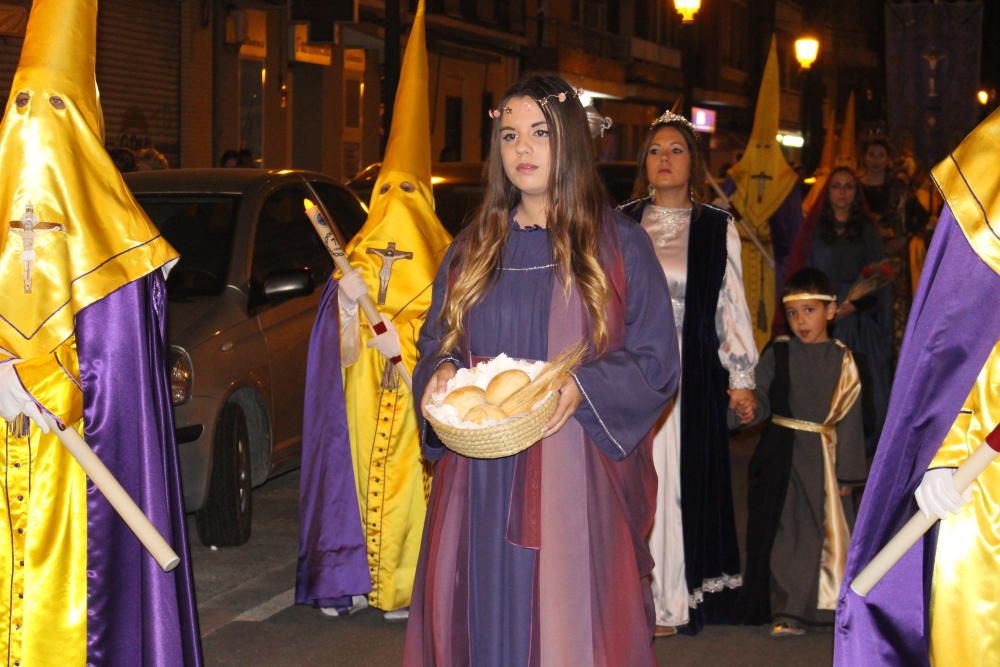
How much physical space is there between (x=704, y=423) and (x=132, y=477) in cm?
279

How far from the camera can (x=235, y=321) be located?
8.10m

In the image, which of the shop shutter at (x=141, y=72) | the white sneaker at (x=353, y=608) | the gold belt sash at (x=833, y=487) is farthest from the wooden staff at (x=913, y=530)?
the shop shutter at (x=141, y=72)

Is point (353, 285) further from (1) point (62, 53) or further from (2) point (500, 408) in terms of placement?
(2) point (500, 408)

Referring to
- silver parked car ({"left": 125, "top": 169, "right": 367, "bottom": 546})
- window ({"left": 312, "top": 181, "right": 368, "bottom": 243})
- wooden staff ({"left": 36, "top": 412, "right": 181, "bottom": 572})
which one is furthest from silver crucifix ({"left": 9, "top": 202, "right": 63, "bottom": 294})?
window ({"left": 312, "top": 181, "right": 368, "bottom": 243})

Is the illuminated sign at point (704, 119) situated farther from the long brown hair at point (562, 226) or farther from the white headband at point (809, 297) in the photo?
the long brown hair at point (562, 226)

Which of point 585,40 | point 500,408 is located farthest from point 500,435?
point 585,40

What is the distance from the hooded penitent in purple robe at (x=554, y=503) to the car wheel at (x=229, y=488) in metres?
3.77

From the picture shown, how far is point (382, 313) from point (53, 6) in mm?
2717

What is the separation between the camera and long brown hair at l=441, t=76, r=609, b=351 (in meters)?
4.25

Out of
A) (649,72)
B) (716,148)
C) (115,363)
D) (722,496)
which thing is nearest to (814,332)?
(722,496)

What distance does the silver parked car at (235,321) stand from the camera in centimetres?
773

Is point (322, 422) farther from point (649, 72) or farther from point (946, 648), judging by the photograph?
point (649, 72)

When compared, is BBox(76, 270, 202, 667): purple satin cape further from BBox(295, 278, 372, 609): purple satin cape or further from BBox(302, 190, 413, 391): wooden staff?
BBox(295, 278, 372, 609): purple satin cape

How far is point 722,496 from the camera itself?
21.9 ft
